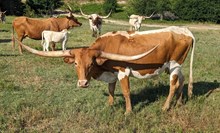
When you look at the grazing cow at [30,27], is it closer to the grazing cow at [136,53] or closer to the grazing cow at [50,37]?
the grazing cow at [50,37]

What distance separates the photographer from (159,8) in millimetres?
54812

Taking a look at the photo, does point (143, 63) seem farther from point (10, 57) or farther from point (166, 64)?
point (10, 57)

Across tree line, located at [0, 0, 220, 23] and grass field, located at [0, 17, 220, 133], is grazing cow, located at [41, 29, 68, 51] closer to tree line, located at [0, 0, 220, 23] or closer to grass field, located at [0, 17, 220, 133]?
grass field, located at [0, 17, 220, 133]

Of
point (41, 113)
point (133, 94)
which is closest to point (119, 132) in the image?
point (41, 113)

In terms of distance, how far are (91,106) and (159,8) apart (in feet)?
156

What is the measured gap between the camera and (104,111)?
8.32m

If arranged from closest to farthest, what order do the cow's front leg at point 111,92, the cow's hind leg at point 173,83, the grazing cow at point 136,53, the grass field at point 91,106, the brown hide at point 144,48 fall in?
the grass field at point 91,106 < the grazing cow at point 136,53 < the brown hide at point 144,48 < the cow's hind leg at point 173,83 < the cow's front leg at point 111,92

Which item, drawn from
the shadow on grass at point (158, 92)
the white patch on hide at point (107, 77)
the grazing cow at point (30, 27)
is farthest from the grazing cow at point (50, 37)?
the white patch on hide at point (107, 77)

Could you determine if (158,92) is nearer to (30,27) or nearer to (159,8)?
(30,27)

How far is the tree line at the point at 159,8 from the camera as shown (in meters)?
52.7

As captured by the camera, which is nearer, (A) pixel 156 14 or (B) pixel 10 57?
(B) pixel 10 57

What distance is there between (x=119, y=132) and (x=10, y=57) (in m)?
9.00

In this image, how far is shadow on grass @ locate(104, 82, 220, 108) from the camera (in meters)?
9.32

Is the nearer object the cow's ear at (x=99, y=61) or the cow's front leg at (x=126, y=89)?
the cow's ear at (x=99, y=61)
